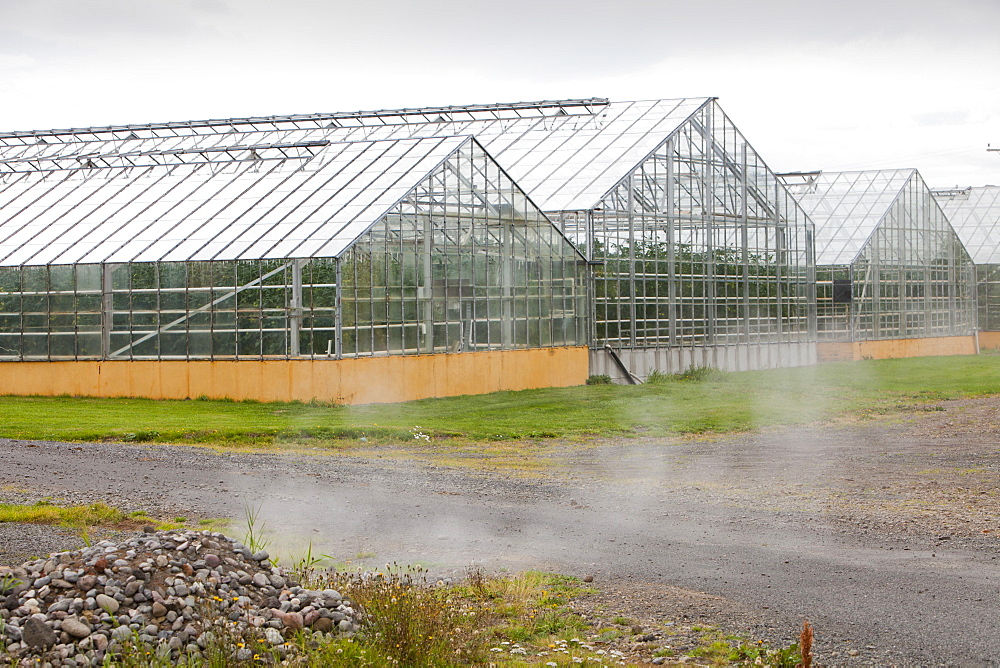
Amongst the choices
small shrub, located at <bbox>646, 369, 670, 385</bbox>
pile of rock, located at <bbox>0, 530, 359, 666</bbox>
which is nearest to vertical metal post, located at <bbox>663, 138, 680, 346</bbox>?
small shrub, located at <bbox>646, 369, 670, 385</bbox>

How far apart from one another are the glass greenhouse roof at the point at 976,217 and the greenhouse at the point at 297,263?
120 ft

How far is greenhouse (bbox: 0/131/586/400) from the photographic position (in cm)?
2797

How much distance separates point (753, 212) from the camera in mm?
43344

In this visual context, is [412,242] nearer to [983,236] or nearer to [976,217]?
[983,236]

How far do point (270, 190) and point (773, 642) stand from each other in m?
26.7

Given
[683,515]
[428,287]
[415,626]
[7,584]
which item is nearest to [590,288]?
[428,287]

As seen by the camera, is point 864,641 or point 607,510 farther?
point 607,510

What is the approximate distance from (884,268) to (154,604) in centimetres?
4836

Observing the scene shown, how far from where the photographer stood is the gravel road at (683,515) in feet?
29.8

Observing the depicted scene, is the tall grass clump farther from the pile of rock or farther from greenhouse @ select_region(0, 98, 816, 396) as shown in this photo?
greenhouse @ select_region(0, 98, 816, 396)

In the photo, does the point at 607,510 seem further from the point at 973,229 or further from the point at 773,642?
the point at 973,229

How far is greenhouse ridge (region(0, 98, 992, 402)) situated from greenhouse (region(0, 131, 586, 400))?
2.8 inches

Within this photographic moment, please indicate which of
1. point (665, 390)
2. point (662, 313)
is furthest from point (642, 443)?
point (662, 313)

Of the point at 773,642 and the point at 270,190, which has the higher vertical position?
the point at 270,190
